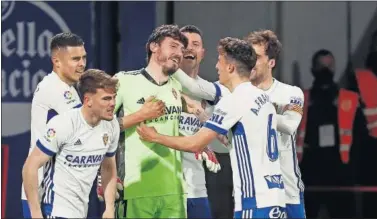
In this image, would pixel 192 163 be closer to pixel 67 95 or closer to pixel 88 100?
pixel 67 95

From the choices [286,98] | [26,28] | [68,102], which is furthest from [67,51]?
[26,28]

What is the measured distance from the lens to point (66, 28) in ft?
36.6

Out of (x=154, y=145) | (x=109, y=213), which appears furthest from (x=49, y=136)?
(x=154, y=145)

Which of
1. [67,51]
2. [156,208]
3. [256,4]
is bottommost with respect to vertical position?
[156,208]

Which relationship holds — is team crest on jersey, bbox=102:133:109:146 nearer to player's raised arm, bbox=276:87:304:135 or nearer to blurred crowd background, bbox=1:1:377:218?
player's raised arm, bbox=276:87:304:135

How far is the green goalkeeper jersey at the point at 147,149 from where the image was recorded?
8000 mm

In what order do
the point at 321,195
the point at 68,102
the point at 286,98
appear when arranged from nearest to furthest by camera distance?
the point at 68,102
the point at 286,98
the point at 321,195

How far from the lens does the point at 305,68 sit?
1097 centimetres

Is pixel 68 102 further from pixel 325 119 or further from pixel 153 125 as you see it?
pixel 325 119

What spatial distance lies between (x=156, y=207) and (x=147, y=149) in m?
0.41

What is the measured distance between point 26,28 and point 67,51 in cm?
309

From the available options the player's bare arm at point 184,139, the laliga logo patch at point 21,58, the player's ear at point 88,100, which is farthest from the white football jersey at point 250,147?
the laliga logo patch at point 21,58

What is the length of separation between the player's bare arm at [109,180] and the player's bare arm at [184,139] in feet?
0.96

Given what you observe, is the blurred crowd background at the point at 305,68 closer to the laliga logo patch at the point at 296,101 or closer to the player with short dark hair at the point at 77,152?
the laliga logo patch at the point at 296,101
